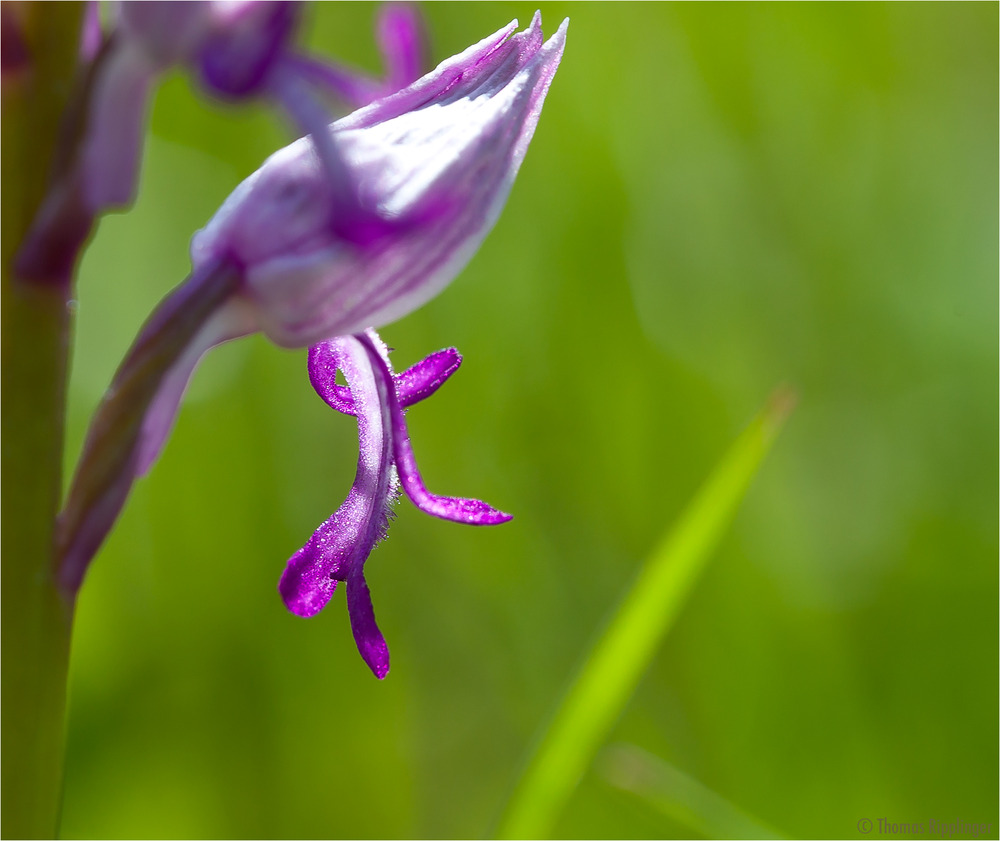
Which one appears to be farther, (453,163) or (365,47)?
(365,47)

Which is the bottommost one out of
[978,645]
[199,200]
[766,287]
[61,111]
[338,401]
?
[978,645]

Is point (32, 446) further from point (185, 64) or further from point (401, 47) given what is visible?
point (401, 47)

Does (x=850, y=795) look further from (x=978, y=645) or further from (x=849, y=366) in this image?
(x=849, y=366)

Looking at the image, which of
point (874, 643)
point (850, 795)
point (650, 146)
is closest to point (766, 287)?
point (650, 146)

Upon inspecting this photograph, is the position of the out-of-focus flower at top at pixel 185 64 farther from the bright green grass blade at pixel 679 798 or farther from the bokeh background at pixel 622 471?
the bokeh background at pixel 622 471

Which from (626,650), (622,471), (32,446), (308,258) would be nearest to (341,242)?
(308,258)

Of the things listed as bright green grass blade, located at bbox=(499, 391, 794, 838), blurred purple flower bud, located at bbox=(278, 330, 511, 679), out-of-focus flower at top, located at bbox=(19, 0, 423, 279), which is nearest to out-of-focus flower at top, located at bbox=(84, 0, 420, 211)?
out-of-focus flower at top, located at bbox=(19, 0, 423, 279)

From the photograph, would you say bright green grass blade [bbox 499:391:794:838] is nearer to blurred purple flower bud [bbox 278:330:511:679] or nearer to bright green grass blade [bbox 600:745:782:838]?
bright green grass blade [bbox 600:745:782:838]
